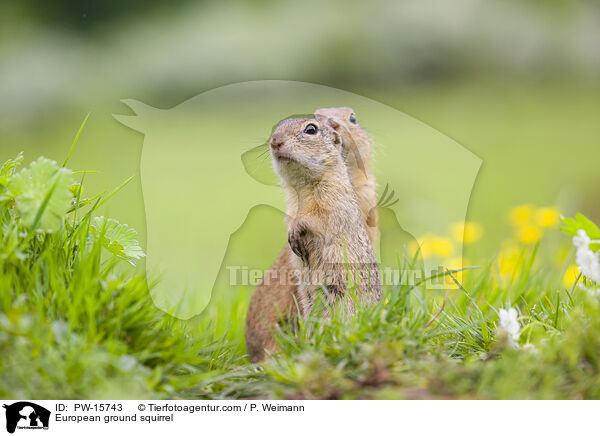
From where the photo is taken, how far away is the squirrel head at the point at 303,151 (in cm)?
293

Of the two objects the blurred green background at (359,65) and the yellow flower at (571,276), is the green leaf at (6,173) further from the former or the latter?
the blurred green background at (359,65)

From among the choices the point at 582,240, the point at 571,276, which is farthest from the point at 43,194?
the point at 571,276

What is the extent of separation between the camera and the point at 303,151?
2977 mm

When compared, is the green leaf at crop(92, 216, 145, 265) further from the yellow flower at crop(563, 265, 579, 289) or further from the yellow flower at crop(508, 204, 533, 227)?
the yellow flower at crop(508, 204, 533, 227)

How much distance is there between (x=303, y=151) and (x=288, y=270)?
66cm

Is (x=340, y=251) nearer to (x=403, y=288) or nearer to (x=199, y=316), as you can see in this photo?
(x=403, y=288)

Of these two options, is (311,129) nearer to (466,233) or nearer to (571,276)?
(466,233)

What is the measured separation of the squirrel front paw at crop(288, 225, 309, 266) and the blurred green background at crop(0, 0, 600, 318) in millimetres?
3155

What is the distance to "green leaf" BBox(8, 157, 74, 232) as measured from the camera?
2.25 m

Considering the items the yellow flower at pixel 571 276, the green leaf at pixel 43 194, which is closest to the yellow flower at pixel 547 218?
the yellow flower at pixel 571 276

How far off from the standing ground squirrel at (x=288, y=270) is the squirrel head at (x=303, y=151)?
0.24 m

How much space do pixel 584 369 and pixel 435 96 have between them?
533cm

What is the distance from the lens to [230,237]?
130 inches
